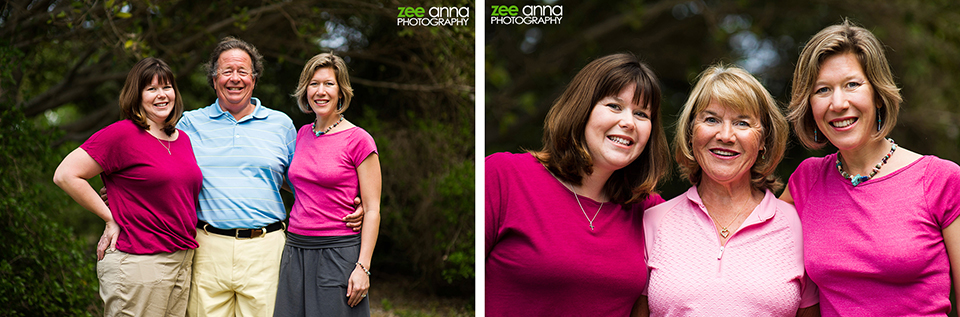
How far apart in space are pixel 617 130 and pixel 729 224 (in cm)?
55

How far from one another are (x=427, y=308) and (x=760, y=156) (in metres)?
3.67

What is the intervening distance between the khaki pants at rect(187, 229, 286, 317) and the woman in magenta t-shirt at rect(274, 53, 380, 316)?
7 cm

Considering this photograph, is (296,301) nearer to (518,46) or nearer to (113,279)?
A: (113,279)

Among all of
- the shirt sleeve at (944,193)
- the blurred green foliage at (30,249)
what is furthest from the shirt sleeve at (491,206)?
the blurred green foliage at (30,249)

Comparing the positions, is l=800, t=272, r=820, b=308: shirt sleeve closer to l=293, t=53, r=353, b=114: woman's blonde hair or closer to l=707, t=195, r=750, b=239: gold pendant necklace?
l=707, t=195, r=750, b=239: gold pendant necklace

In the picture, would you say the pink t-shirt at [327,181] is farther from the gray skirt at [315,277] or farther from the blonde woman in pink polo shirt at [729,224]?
the blonde woman in pink polo shirt at [729,224]

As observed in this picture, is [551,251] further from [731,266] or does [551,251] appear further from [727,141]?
[727,141]

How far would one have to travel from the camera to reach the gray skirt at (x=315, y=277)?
2.61m

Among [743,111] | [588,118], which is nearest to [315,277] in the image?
[588,118]

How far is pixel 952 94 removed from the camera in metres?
7.76

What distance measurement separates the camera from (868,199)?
6.93 feet

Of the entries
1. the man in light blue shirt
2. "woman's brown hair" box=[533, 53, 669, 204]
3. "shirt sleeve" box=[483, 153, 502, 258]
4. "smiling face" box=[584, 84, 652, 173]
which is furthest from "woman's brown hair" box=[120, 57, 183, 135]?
"smiling face" box=[584, 84, 652, 173]

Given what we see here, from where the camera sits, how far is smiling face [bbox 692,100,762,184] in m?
2.29

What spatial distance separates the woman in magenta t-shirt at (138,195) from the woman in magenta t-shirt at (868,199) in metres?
2.35
